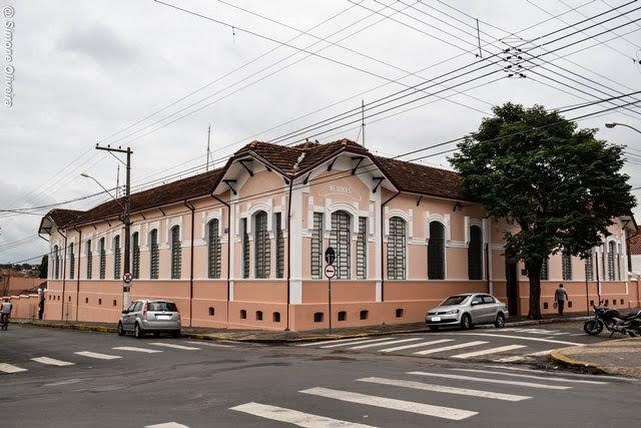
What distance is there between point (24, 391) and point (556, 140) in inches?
924

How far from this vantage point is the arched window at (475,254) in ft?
107

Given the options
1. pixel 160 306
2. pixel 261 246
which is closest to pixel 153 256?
pixel 261 246

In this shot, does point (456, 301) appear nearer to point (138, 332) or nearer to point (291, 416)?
point (138, 332)

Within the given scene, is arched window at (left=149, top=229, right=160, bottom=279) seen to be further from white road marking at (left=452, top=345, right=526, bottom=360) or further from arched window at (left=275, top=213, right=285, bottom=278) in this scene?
white road marking at (left=452, top=345, right=526, bottom=360)

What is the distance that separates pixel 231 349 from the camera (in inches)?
744

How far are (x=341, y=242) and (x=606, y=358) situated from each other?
13.4m

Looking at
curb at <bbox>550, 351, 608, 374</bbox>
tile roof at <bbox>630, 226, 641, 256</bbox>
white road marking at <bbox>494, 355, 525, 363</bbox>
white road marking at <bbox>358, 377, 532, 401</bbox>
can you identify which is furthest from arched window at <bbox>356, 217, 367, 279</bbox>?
tile roof at <bbox>630, 226, 641, 256</bbox>

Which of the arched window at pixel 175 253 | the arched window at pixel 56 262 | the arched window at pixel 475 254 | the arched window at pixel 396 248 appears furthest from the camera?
the arched window at pixel 56 262

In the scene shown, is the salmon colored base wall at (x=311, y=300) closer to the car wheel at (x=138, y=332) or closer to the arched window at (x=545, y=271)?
the arched window at (x=545, y=271)

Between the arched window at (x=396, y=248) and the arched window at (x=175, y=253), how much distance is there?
11.3 metres


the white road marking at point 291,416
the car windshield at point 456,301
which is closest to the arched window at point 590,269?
the car windshield at point 456,301

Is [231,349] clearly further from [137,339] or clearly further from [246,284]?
[246,284]

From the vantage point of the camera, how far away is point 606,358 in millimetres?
14453

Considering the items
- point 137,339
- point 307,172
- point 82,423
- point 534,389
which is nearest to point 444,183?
point 307,172
